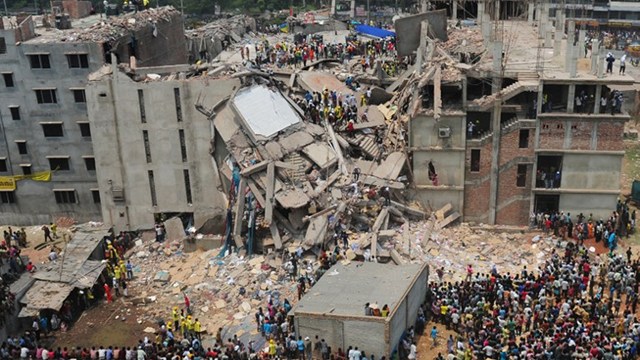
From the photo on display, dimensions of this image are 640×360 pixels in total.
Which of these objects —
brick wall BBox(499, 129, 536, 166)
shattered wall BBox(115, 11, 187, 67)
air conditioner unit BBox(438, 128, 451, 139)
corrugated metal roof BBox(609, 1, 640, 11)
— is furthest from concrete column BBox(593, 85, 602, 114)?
corrugated metal roof BBox(609, 1, 640, 11)

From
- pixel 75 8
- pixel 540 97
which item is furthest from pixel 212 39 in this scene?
pixel 540 97

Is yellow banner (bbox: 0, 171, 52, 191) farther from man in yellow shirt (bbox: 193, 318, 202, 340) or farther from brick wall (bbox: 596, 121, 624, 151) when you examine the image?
brick wall (bbox: 596, 121, 624, 151)

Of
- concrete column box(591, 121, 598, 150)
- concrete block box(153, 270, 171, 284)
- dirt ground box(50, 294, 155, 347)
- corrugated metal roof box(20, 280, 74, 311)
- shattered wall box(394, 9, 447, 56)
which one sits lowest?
dirt ground box(50, 294, 155, 347)

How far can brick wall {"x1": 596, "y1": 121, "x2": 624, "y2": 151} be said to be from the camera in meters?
35.2

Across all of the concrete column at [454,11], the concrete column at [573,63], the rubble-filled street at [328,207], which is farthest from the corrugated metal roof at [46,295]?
the concrete column at [454,11]

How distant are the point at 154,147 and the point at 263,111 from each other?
688 centimetres

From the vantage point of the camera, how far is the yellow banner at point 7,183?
146ft

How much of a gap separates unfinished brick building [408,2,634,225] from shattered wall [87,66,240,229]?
11044 mm

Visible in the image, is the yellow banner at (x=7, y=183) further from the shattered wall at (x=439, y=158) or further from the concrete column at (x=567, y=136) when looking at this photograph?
the concrete column at (x=567, y=136)

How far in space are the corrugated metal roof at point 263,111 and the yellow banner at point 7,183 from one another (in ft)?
55.7

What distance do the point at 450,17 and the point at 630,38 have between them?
32.3m

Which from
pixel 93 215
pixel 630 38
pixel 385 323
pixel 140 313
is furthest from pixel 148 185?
pixel 630 38

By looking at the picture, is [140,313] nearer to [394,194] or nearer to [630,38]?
[394,194]

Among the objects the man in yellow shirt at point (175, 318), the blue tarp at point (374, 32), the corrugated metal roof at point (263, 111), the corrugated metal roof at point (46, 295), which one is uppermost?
the blue tarp at point (374, 32)
